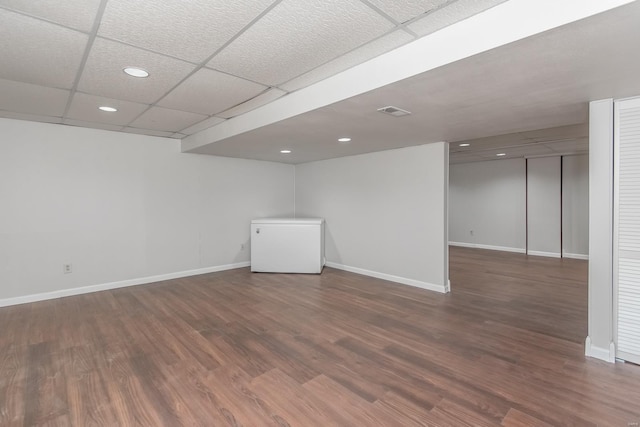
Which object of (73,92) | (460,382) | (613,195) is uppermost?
(73,92)

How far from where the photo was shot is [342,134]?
3619 mm

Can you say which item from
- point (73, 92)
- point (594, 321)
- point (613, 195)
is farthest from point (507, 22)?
point (73, 92)

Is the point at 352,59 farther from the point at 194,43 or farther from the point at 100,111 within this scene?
the point at 100,111

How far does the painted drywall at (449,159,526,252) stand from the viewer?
281 inches

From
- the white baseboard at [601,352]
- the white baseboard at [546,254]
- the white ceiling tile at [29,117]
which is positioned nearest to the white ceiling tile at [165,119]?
the white ceiling tile at [29,117]

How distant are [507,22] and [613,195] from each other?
186 cm

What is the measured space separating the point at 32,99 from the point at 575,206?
904cm

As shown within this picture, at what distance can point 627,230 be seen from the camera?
7.70ft

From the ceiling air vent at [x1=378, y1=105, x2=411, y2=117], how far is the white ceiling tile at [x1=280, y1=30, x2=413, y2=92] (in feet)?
1.76

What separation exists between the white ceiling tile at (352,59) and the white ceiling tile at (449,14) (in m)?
0.10

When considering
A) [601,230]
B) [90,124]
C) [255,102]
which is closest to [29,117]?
[90,124]

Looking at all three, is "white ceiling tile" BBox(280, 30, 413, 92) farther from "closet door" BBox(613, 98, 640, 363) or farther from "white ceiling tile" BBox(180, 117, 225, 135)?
"closet door" BBox(613, 98, 640, 363)

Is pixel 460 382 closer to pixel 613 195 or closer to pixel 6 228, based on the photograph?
pixel 613 195

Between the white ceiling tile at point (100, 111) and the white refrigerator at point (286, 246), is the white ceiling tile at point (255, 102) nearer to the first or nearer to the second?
the white ceiling tile at point (100, 111)
